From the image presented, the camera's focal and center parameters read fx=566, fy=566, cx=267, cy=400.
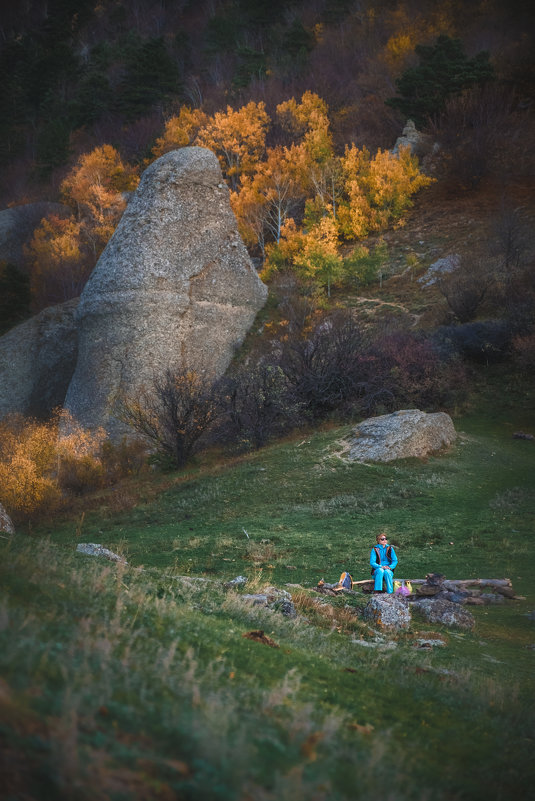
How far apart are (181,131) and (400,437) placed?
172 feet

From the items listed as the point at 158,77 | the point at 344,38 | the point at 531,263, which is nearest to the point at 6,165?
the point at 158,77

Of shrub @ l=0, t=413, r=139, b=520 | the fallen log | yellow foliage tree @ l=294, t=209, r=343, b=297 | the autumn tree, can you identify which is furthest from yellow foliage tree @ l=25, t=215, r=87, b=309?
the fallen log

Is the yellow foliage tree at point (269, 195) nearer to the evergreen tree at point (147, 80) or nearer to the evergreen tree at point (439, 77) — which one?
the evergreen tree at point (439, 77)

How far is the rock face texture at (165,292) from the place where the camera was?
127 ft

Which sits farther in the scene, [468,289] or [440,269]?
[440,269]

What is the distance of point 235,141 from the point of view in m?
57.9

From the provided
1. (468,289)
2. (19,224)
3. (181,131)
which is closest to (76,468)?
(468,289)

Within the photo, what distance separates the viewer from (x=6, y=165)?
261 ft

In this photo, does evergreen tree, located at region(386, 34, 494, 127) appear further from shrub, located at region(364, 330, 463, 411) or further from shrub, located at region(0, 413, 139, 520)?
shrub, located at region(0, 413, 139, 520)

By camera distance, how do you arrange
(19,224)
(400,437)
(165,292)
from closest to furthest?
(400,437) < (165,292) < (19,224)

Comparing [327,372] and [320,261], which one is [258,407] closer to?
[327,372]

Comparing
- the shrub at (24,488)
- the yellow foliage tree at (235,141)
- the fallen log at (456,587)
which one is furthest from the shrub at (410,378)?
the yellow foliage tree at (235,141)

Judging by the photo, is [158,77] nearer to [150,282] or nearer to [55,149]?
[55,149]

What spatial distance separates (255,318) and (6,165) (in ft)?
188
